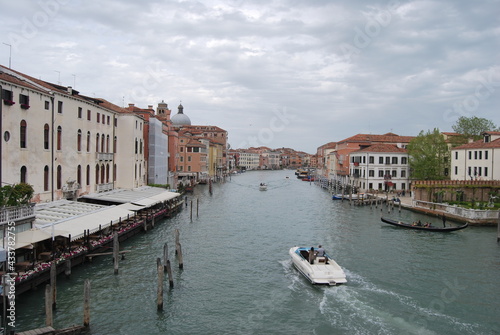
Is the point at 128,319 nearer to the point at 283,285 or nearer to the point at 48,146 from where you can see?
the point at 283,285

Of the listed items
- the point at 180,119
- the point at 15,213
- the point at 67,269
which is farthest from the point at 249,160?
the point at 15,213

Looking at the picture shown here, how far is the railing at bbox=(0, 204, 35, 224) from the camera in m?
13.6

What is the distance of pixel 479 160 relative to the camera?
3741 cm

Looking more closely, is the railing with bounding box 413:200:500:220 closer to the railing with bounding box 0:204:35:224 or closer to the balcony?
the balcony

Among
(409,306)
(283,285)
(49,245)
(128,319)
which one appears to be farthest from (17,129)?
(409,306)

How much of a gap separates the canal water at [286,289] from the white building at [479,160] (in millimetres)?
12312

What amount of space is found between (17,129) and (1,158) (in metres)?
1.84

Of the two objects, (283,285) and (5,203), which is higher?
(5,203)

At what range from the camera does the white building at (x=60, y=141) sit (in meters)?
18.4

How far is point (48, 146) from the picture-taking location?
21609 millimetres

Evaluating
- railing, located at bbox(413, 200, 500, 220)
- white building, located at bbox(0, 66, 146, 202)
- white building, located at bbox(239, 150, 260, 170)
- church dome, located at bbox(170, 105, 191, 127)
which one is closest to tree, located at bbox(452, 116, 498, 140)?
railing, located at bbox(413, 200, 500, 220)

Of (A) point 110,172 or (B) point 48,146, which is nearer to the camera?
(B) point 48,146

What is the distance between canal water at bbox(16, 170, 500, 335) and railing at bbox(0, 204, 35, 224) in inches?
101

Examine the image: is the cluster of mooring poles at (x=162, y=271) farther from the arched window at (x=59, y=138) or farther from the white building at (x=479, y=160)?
the white building at (x=479, y=160)
